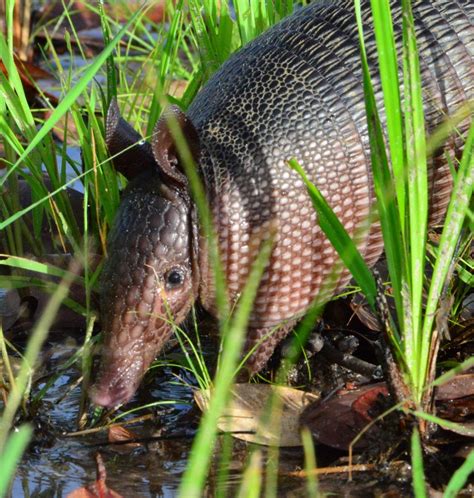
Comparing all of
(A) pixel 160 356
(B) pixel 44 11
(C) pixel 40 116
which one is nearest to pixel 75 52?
(B) pixel 44 11

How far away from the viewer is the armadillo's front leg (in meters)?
4.28

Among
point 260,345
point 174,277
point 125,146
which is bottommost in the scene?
point 260,345

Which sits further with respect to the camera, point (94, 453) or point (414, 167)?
point (94, 453)

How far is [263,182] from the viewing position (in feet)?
13.3

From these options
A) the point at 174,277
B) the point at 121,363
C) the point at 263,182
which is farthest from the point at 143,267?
the point at 263,182

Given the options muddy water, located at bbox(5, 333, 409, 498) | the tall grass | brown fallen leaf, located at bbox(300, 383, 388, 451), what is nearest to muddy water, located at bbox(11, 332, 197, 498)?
muddy water, located at bbox(5, 333, 409, 498)

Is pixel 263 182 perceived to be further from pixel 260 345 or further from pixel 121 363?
pixel 121 363

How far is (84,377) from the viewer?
4113 millimetres

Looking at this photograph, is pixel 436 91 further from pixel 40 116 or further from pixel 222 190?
pixel 40 116

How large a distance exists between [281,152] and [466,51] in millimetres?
838

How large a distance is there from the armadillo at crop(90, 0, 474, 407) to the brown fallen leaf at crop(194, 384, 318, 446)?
17 centimetres

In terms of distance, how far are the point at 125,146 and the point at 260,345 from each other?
894 millimetres

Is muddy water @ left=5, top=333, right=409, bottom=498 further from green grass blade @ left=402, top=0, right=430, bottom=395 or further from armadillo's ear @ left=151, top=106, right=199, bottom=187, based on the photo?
armadillo's ear @ left=151, top=106, right=199, bottom=187

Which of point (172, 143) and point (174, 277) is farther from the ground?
point (172, 143)
